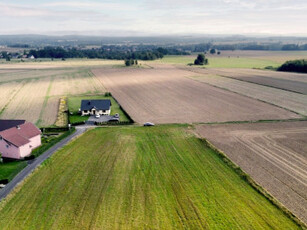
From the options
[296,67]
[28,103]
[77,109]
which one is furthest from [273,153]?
[296,67]

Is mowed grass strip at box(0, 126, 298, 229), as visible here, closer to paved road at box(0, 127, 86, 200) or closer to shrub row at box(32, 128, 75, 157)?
paved road at box(0, 127, 86, 200)

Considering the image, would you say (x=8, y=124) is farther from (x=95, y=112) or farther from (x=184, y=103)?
(x=184, y=103)

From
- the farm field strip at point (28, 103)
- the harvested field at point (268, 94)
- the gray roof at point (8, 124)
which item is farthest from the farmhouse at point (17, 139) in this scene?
the harvested field at point (268, 94)

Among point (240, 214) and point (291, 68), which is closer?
point (240, 214)

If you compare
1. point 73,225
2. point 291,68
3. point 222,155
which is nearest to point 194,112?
point 222,155

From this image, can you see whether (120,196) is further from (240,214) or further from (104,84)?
(104,84)

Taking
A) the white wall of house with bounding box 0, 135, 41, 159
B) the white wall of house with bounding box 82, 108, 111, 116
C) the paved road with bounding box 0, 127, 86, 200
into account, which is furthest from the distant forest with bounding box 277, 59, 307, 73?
the white wall of house with bounding box 0, 135, 41, 159

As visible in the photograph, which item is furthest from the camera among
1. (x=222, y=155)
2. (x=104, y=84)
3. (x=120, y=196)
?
(x=104, y=84)
